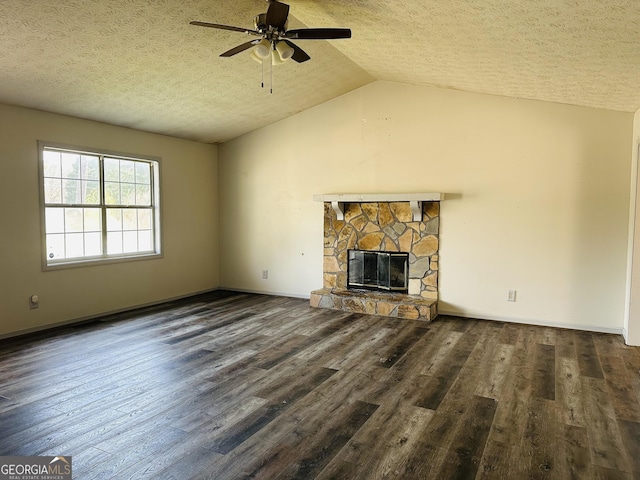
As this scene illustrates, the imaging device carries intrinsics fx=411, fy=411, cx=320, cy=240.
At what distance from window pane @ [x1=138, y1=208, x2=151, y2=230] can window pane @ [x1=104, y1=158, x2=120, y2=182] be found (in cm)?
55

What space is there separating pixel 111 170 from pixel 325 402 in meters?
4.24

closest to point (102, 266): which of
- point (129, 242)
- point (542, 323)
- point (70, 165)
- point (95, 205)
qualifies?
point (129, 242)

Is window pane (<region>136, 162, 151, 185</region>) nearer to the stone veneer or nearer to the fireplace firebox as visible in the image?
the stone veneer

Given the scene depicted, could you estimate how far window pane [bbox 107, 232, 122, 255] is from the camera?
17.7 ft

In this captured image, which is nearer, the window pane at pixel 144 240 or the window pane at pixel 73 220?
the window pane at pixel 73 220

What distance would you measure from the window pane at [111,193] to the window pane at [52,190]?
1.87 feet

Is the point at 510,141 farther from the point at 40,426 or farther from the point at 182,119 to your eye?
the point at 40,426

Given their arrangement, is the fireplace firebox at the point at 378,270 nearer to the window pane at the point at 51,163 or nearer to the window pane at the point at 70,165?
the window pane at the point at 70,165

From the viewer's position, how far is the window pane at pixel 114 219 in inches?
211

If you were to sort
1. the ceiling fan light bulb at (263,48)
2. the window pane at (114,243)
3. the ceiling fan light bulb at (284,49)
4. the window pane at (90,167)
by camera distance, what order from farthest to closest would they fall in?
the window pane at (114,243) → the window pane at (90,167) → the ceiling fan light bulb at (284,49) → the ceiling fan light bulb at (263,48)

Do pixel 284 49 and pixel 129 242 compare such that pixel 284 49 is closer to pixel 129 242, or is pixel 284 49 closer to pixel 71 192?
pixel 71 192

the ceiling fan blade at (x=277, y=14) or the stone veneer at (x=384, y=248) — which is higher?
the ceiling fan blade at (x=277, y=14)

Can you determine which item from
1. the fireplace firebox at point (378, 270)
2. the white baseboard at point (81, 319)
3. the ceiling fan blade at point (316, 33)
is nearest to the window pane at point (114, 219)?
the white baseboard at point (81, 319)

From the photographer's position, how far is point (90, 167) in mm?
5105
